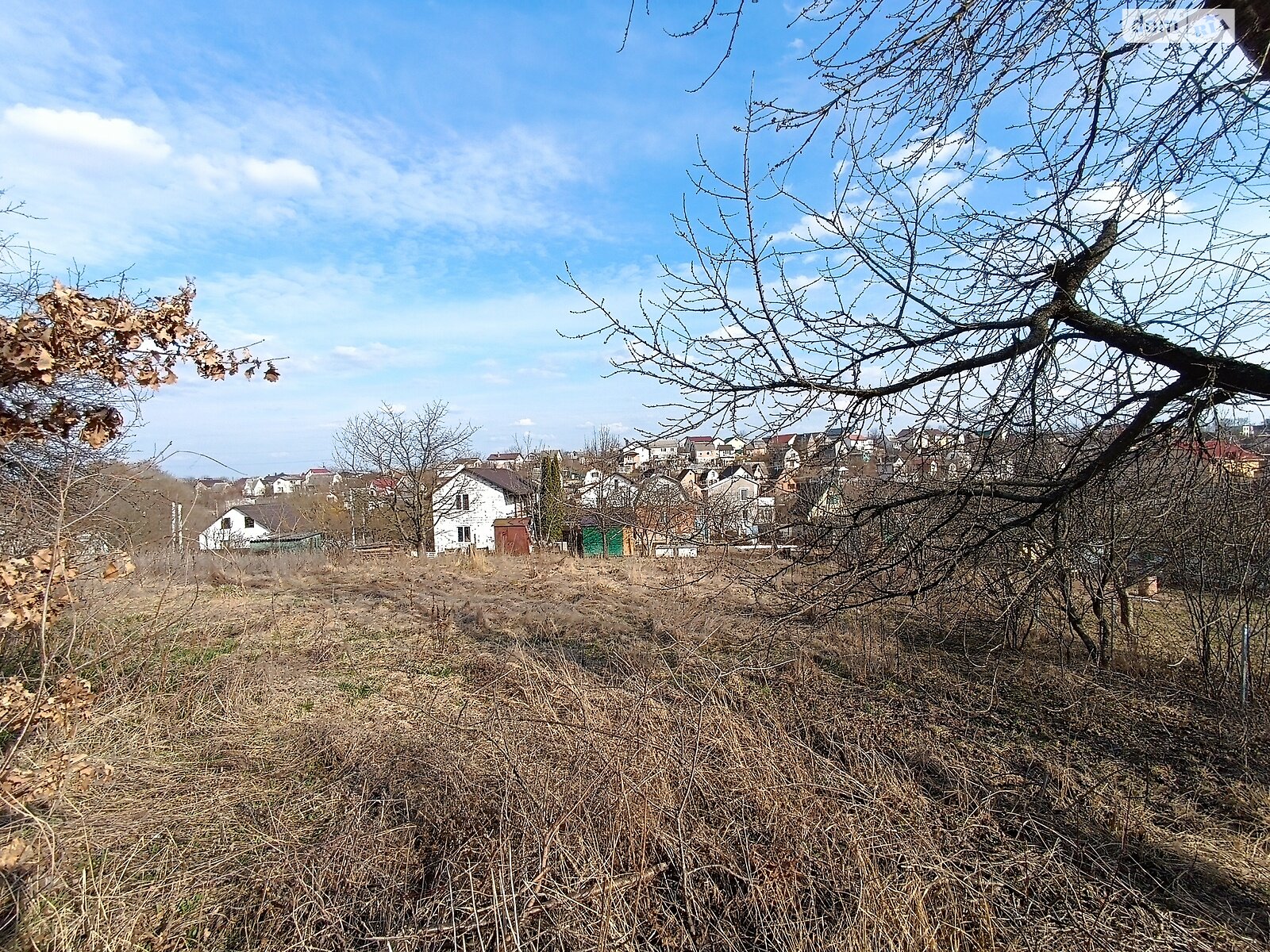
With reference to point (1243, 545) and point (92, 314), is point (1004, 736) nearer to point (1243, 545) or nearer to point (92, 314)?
point (1243, 545)

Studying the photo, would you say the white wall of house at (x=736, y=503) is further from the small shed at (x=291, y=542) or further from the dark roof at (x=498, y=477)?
the dark roof at (x=498, y=477)

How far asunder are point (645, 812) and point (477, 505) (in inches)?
1464

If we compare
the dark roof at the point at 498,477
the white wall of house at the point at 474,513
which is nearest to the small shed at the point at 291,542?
the white wall of house at the point at 474,513

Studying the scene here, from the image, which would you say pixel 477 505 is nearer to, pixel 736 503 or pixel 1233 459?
pixel 736 503

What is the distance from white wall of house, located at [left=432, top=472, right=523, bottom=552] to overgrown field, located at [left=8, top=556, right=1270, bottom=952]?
29.5 m

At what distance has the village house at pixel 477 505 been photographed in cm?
3609

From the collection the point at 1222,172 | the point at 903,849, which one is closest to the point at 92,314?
the point at 903,849

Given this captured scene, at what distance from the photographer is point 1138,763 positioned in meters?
5.12

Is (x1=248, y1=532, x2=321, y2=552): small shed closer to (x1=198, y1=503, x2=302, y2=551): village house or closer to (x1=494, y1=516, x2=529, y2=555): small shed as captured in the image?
(x1=198, y1=503, x2=302, y2=551): village house

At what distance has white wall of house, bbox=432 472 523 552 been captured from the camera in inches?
1431

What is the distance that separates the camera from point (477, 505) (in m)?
39.0

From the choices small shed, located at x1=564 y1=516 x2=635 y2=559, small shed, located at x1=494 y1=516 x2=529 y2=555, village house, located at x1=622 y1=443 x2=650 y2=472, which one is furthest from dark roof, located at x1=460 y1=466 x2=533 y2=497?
village house, located at x1=622 y1=443 x2=650 y2=472

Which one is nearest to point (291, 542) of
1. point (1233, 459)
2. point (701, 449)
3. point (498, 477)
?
point (498, 477)

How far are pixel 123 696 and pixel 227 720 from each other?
1.17 metres
